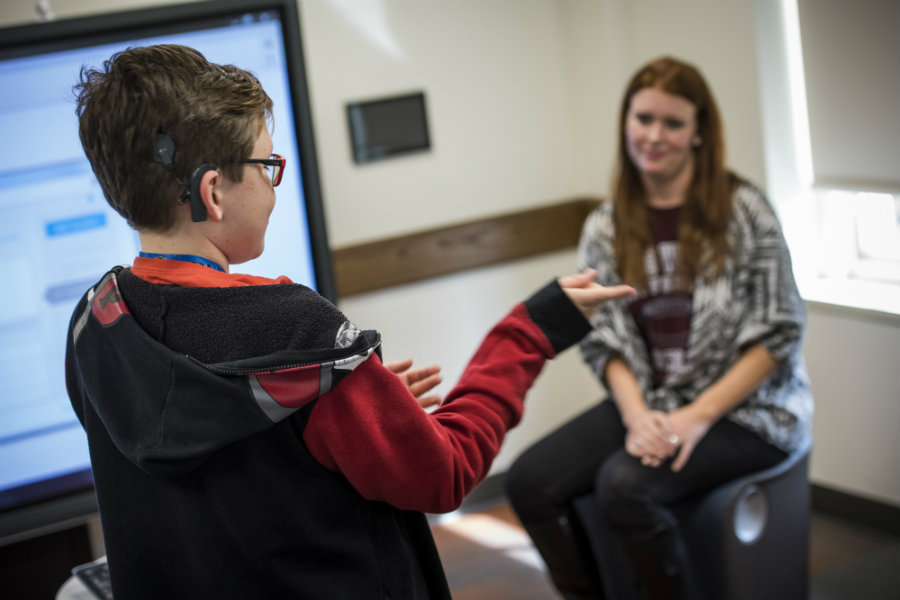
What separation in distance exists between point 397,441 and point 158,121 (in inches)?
14.4

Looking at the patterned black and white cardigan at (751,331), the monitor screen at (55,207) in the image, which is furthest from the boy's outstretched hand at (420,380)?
the patterned black and white cardigan at (751,331)

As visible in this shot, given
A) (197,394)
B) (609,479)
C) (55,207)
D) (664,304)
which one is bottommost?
(609,479)

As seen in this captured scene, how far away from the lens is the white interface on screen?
1.63m

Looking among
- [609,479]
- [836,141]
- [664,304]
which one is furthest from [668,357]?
[836,141]

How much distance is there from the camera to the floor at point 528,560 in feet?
6.91

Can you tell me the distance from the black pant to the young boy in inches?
39.6

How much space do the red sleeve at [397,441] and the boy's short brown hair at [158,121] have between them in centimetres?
24

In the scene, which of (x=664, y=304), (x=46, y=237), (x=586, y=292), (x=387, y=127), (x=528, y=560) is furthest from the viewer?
(x=387, y=127)

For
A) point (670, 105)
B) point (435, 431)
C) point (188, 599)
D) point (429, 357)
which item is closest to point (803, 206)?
point (670, 105)

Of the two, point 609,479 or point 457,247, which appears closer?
point 609,479

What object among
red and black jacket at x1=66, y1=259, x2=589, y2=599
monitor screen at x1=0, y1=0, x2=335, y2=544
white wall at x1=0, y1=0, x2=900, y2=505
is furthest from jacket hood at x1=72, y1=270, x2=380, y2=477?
white wall at x1=0, y1=0, x2=900, y2=505

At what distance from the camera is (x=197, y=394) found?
30.4 inches

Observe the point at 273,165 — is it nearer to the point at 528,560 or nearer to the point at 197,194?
the point at 197,194

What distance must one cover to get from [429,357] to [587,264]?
0.87m
